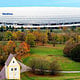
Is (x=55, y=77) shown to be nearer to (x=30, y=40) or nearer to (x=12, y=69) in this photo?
(x=12, y=69)

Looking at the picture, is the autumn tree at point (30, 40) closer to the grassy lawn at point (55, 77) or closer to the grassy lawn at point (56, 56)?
the grassy lawn at point (56, 56)

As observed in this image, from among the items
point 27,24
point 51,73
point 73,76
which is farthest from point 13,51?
point 27,24

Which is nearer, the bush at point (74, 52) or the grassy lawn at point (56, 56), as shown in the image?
the grassy lawn at point (56, 56)

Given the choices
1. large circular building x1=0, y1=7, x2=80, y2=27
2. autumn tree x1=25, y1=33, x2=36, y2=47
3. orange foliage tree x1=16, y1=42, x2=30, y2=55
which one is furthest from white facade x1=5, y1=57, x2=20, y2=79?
large circular building x1=0, y1=7, x2=80, y2=27

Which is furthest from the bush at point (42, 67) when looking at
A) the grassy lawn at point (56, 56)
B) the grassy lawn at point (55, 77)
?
the grassy lawn at point (56, 56)

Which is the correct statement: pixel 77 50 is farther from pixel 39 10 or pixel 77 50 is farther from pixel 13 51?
pixel 39 10

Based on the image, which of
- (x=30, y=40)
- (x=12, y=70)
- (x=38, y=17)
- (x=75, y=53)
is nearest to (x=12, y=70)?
(x=12, y=70)
